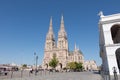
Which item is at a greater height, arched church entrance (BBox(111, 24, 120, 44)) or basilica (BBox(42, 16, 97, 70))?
basilica (BBox(42, 16, 97, 70))

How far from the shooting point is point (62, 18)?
152875 millimetres

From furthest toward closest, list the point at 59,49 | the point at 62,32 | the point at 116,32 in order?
1. the point at 62,32
2. the point at 59,49
3. the point at 116,32

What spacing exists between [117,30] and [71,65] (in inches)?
3748

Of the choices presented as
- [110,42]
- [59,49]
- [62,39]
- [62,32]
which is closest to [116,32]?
[110,42]

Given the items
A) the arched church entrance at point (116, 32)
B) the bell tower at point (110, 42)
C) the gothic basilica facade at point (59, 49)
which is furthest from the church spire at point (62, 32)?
the bell tower at point (110, 42)

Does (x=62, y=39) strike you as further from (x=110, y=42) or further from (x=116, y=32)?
(x=110, y=42)

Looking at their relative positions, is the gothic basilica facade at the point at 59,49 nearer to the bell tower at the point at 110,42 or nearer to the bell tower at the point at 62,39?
the bell tower at the point at 62,39

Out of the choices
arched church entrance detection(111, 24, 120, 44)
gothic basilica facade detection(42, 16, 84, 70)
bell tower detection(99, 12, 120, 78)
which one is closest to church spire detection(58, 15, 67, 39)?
gothic basilica facade detection(42, 16, 84, 70)

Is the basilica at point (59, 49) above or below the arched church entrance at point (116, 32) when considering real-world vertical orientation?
above

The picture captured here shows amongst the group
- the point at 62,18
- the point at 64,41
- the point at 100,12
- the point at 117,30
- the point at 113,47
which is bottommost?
the point at 113,47

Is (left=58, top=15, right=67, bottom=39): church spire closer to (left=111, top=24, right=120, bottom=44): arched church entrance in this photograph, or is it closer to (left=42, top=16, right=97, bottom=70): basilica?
(left=42, top=16, right=97, bottom=70): basilica

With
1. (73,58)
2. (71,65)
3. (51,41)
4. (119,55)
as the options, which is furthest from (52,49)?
(119,55)

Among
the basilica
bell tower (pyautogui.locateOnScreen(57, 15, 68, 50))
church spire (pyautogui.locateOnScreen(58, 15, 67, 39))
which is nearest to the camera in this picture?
the basilica

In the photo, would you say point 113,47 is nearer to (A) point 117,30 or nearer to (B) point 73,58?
(A) point 117,30
